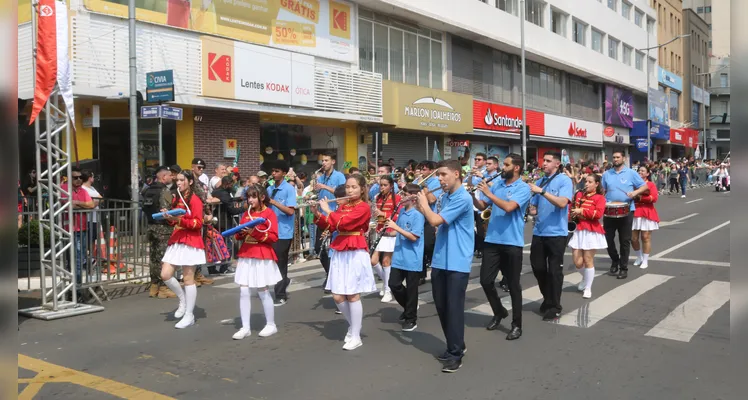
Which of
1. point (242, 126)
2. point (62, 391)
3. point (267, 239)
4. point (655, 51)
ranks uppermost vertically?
point (655, 51)

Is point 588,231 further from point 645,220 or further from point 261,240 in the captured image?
point 261,240

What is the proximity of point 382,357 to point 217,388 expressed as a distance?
1663mm

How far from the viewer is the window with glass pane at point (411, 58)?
2542 cm

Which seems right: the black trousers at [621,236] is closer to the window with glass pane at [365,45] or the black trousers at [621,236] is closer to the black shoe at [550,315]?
the black shoe at [550,315]

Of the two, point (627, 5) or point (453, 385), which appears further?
point (627, 5)

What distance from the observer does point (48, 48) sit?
7.46 m

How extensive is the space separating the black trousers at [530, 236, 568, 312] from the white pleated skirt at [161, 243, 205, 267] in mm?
4143

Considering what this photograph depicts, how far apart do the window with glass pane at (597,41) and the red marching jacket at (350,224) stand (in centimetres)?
3920

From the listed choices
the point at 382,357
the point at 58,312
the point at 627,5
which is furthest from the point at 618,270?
the point at 627,5

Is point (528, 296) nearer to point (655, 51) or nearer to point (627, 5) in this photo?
point (627, 5)

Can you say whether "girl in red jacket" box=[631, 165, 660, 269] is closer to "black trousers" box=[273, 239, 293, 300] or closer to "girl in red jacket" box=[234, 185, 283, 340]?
"black trousers" box=[273, 239, 293, 300]

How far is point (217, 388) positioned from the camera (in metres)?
5.20

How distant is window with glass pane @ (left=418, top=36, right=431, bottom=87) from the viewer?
1030 inches

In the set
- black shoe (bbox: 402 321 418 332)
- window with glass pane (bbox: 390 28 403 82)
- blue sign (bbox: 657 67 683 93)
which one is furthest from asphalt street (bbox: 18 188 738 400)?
blue sign (bbox: 657 67 683 93)
